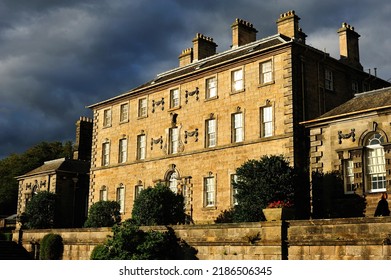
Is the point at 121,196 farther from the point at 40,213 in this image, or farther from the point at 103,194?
the point at 40,213

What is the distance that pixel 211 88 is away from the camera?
3456 centimetres

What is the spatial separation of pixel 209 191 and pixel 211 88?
674 cm

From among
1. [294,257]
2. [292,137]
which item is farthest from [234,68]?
[294,257]

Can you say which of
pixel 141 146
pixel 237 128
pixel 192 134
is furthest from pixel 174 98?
pixel 237 128

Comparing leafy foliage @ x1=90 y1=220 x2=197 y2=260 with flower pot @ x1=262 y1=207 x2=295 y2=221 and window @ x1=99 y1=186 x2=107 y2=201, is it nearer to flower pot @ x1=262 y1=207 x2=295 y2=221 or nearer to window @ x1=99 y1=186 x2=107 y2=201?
flower pot @ x1=262 y1=207 x2=295 y2=221

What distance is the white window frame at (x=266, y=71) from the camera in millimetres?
31039

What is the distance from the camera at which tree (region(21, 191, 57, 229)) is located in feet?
137

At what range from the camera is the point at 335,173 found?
26344mm

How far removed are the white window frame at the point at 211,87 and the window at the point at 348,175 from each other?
1080cm

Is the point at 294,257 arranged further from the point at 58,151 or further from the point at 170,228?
the point at 58,151

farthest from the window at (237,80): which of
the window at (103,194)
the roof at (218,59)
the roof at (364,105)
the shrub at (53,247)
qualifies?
the window at (103,194)

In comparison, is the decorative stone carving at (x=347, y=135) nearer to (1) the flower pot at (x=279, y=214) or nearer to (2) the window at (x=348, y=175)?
(2) the window at (x=348, y=175)

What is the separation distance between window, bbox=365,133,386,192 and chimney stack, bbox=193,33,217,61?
56.9ft

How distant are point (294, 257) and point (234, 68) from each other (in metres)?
16.9
